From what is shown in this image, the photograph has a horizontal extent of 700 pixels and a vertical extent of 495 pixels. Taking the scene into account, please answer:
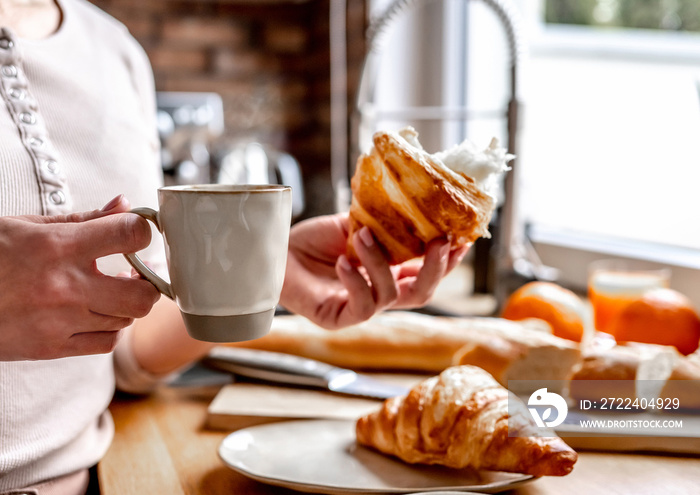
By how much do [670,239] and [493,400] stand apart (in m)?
1.06

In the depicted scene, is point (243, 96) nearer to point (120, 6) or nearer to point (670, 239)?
point (120, 6)

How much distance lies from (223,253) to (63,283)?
0.11 meters

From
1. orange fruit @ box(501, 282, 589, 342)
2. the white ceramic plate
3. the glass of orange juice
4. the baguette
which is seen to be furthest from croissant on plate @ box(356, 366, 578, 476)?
the glass of orange juice

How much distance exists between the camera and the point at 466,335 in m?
0.97

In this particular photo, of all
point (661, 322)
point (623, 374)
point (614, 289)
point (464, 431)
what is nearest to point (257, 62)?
point (614, 289)

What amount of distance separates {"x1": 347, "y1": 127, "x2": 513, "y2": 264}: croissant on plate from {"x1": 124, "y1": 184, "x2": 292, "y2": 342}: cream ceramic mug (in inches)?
6.2

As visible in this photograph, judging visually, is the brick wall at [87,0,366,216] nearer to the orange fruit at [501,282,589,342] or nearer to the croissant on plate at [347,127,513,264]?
the orange fruit at [501,282,589,342]

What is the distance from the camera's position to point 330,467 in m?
0.65

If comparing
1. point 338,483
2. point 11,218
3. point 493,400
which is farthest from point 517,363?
point 11,218

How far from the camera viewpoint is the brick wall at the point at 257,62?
251cm

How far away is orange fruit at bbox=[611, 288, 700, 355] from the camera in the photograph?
979mm

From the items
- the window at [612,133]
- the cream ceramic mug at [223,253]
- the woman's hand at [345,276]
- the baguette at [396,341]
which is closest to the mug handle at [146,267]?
the cream ceramic mug at [223,253]

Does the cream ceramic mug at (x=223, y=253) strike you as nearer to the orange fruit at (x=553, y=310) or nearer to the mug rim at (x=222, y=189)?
the mug rim at (x=222, y=189)

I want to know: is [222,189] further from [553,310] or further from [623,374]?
[553,310]
